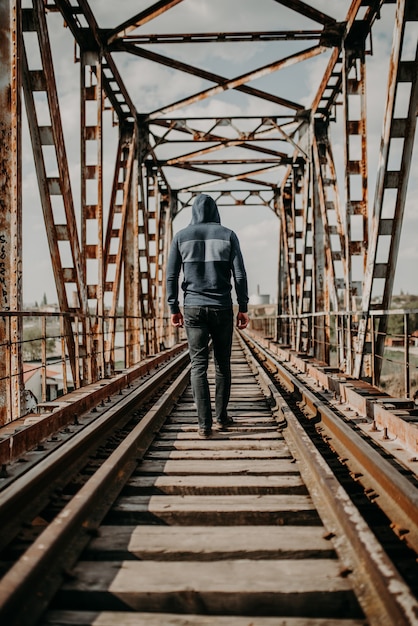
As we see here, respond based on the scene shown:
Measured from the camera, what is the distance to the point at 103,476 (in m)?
3.04

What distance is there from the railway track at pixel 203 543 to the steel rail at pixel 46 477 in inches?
0.5

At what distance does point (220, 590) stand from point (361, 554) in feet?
1.92

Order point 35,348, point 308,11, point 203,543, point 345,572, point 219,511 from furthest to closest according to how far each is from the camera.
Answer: point 35,348 → point 308,11 → point 219,511 → point 203,543 → point 345,572

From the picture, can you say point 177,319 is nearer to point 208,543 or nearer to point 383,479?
point 383,479

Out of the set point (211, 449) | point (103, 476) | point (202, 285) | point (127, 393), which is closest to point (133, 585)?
point (103, 476)

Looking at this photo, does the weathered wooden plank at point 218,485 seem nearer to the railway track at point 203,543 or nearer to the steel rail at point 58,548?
the railway track at point 203,543

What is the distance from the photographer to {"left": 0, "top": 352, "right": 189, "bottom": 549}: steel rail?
8.37ft

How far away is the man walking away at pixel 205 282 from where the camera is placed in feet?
15.3

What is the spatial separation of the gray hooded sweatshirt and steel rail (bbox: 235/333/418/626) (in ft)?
5.80

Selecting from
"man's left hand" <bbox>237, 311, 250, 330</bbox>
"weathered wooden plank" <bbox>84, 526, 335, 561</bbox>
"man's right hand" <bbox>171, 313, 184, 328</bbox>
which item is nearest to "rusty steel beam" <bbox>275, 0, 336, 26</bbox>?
"man's left hand" <bbox>237, 311, 250, 330</bbox>

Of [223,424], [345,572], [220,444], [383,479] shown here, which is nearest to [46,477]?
[220,444]

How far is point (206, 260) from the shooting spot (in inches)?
184

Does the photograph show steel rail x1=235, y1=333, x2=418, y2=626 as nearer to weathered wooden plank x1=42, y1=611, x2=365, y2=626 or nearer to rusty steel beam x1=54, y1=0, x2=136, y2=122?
weathered wooden plank x1=42, y1=611, x2=365, y2=626

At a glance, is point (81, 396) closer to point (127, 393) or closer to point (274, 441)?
point (127, 393)
